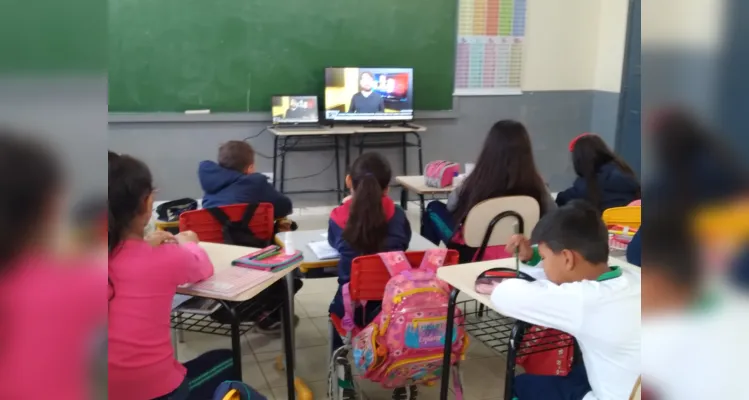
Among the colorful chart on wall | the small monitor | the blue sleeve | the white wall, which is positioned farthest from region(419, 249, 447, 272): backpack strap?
the white wall

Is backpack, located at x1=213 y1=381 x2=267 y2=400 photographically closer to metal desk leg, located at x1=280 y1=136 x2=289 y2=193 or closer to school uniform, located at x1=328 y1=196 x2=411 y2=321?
school uniform, located at x1=328 y1=196 x2=411 y2=321

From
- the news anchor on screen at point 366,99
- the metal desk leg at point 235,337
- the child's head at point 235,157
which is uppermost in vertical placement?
the news anchor on screen at point 366,99

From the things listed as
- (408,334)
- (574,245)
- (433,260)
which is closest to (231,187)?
(433,260)

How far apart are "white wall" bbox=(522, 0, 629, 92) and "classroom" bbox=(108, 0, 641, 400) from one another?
0.07 ft

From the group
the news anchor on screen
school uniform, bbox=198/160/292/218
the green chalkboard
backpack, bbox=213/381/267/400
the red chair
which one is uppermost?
the green chalkboard

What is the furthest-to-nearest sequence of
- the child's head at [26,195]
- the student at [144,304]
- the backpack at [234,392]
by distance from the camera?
1. the student at [144,304]
2. the backpack at [234,392]
3. the child's head at [26,195]

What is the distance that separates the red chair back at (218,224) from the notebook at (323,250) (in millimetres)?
354

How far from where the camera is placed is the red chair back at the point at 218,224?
108 inches

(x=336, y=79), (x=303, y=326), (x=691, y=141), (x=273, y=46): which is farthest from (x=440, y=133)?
(x=691, y=141)

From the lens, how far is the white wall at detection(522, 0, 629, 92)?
6289 millimetres

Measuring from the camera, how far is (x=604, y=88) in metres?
6.55

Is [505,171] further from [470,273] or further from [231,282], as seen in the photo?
[231,282]

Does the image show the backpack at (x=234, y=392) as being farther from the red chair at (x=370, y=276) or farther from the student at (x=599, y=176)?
the student at (x=599, y=176)

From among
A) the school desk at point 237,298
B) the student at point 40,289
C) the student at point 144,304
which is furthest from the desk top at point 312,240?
the student at point 40,289
